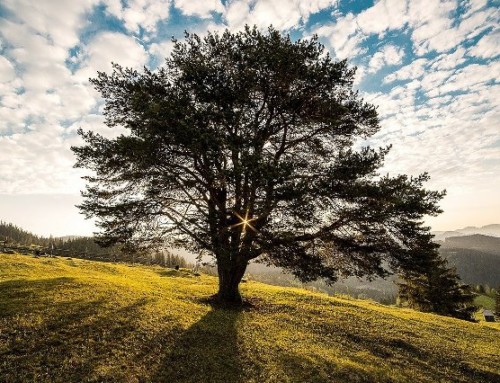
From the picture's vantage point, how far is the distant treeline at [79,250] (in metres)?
46.6

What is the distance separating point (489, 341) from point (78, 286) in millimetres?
24454

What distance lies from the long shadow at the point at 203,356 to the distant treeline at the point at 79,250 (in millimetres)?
7656

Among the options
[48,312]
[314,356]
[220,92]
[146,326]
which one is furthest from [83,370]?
[220,92]

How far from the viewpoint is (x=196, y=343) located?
13258 mm

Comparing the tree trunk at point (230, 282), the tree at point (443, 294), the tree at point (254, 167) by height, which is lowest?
the tree at point (443, 294)

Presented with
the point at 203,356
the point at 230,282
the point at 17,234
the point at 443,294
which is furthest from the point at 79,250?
the point at 203,356

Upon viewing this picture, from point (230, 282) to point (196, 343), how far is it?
7432mm

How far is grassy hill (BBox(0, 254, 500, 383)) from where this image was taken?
10.5m

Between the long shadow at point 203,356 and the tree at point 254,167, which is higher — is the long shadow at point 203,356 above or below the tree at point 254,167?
below

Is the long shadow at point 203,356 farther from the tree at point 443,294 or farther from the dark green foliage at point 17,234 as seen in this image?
the dark green foliage at point 17,234

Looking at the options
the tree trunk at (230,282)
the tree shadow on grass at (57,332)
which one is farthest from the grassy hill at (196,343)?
the tree trunk at (230,282)

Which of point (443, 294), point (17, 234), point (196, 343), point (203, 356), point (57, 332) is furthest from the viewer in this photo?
point (17, 234)

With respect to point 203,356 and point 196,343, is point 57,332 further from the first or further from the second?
point 203,356

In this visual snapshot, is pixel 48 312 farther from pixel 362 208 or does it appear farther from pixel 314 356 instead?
pixel 362 208
